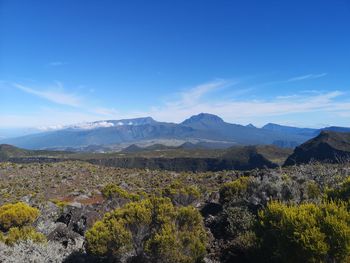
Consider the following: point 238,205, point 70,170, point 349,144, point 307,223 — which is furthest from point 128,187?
point 349,144

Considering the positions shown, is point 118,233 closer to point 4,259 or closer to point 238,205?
point 4,259

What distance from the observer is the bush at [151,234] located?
8.29m

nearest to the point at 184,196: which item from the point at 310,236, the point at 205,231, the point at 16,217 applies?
the point at 205,231

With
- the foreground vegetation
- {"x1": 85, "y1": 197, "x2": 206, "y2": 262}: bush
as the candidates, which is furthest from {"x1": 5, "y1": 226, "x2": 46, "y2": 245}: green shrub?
{"x1": 85, "y1": 197, "x2": 206, "y2": 262}: bush

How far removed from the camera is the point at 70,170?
1684 inches

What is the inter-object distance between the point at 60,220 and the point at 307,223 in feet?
34.6

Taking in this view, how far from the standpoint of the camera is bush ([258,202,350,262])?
21.7ft

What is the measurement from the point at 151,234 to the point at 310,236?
4.09 metres

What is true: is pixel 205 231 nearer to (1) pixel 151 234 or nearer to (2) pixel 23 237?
(1) pixel 151 234

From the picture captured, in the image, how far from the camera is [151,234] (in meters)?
9.06

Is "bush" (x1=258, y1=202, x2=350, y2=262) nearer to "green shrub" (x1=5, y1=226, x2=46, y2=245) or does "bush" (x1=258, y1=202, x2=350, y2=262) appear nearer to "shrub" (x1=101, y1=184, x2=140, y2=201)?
"green shrub" (x1=5, y1=226, x2=46, y2=245)

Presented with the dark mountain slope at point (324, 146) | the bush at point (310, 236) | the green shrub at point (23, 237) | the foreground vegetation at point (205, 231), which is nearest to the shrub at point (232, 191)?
the foreground vegetation at point (205, 231)

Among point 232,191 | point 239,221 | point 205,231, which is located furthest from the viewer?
point 232,191

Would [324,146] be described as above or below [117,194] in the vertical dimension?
below
